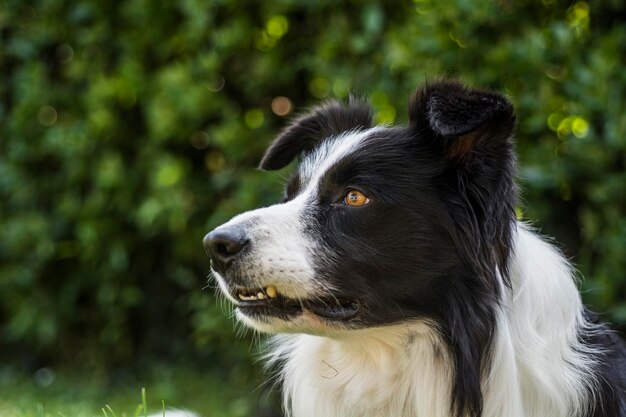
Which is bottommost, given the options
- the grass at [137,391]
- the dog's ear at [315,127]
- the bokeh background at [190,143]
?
the grass at [137,391]

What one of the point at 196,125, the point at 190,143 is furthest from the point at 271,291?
the point at 190,143

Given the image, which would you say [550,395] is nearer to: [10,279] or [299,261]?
[299,261]

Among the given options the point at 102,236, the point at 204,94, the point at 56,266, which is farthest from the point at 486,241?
the point at 56,266

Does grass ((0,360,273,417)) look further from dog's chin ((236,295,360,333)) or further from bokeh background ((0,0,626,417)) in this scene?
dog's chin ((236,295,360,333))

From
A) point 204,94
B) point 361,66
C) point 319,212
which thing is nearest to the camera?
point 319,212

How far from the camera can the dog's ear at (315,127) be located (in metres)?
3.63

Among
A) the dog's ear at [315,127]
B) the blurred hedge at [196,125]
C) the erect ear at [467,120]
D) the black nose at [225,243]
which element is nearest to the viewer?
the erect ear at [467,120]

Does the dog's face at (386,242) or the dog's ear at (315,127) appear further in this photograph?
the dog's ear at (315,127)

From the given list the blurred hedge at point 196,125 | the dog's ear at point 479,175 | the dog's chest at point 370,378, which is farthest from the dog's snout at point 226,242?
the blurred hedge at point 196,125

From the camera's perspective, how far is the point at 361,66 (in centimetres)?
491

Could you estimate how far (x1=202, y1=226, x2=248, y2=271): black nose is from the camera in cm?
290

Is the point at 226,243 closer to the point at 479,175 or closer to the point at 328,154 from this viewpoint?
the point at 328,154

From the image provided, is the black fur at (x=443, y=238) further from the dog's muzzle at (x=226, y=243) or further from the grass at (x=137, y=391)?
the grass at (x=137, y=391)

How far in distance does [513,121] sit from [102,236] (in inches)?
158
